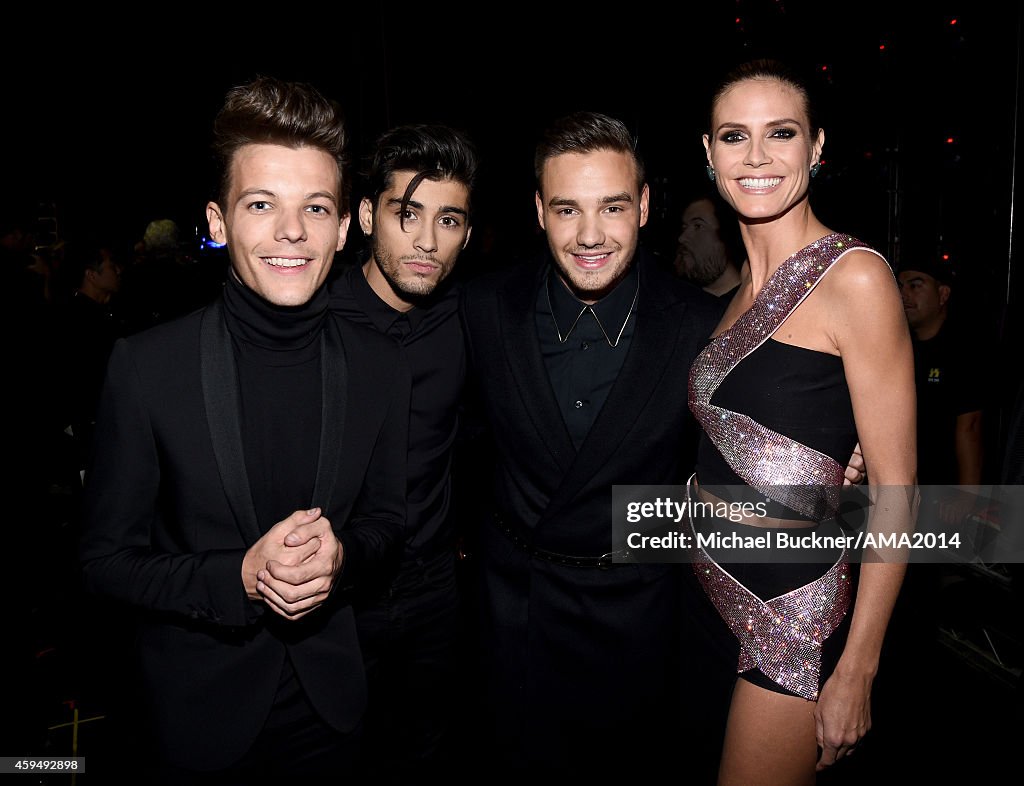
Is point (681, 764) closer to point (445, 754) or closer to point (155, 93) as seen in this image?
point (445, 754)

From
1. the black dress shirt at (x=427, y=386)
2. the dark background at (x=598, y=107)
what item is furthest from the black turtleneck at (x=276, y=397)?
the dark background at (x=598, y=107)

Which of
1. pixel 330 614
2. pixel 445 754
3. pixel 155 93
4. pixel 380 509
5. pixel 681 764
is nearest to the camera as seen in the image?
pixel 330 614

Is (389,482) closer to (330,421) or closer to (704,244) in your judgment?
(330,421)

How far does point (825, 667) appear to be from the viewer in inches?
71.1

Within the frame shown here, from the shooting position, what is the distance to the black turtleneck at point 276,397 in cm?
158

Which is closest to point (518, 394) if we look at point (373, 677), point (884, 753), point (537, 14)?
point (373, 677)

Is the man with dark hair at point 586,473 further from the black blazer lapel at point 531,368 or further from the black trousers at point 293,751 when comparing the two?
the black trousers at point 293,751

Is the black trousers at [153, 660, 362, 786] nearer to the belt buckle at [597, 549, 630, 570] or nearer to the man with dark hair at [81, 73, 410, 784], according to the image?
the man with dark hair at [81, 73, 410, 784]

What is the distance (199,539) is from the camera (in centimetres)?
151

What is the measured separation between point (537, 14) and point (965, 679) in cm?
670

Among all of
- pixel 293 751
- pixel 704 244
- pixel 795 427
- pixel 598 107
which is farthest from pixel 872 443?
pixel 598 107

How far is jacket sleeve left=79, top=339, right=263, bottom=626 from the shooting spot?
1.41 meters

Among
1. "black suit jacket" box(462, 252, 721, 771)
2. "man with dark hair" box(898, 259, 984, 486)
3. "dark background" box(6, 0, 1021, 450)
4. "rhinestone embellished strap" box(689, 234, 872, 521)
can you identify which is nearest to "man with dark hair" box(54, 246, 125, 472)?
"dark background" box(6, 0, 1021, 450)

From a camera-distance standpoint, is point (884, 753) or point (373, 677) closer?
point (373, 677)
